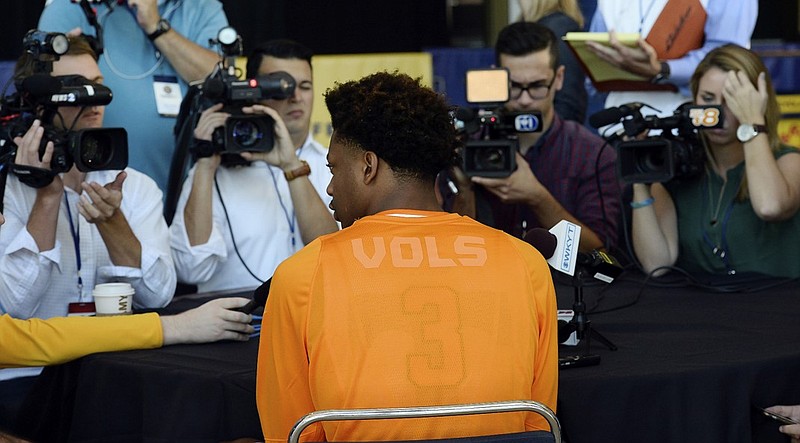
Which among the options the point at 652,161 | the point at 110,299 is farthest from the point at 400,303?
the point at 652,161

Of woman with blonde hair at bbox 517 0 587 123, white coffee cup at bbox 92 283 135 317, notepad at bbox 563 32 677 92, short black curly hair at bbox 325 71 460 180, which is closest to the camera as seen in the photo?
short black curly hair at bbox 325 71 460 180

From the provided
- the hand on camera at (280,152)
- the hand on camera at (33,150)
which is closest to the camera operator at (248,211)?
the hand on camera at (280,152)

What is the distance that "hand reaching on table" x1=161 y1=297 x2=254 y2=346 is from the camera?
2287 millimetres

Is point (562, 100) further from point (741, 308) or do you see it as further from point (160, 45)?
point (741, 308)

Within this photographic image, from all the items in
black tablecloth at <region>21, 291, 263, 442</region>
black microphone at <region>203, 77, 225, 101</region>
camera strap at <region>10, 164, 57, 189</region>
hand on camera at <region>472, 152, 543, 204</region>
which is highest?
black microphone at <region>203, 77, 225, 101</region>

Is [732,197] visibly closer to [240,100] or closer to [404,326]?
[240,100]

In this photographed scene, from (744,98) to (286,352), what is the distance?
6.34 feet

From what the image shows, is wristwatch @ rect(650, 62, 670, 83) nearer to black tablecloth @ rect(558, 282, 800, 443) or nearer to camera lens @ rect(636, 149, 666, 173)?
camera lens @ rect(636, 149, 666, 173)

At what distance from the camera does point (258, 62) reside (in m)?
3.62

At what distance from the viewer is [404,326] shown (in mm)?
1638

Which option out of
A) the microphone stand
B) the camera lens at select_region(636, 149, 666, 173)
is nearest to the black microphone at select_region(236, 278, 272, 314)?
the microphone stand

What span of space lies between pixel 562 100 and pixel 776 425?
2.59 meters

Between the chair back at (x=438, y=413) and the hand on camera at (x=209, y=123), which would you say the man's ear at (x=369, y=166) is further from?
the hand on camera at (x=209, y=123)

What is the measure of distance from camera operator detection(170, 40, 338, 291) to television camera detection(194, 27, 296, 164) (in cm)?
2
